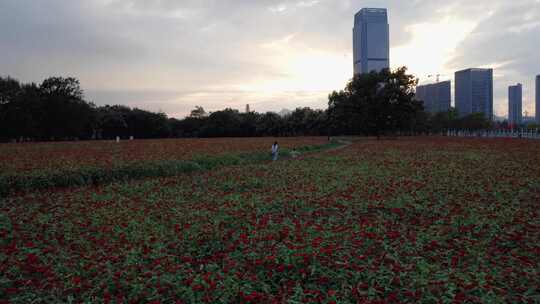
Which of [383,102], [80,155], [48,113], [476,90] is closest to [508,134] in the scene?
[383,102]

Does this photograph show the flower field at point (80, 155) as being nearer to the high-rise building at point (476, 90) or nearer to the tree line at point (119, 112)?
the tree line at point (119, 112)

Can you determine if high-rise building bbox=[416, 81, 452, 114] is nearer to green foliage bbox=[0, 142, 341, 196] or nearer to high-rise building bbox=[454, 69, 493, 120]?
high-rise building bbox=[454, 69, 493, 120]

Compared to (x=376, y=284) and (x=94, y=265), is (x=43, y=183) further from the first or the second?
(x=376, y=284)

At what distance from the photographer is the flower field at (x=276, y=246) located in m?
4.45

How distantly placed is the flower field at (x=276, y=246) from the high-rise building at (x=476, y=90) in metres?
197

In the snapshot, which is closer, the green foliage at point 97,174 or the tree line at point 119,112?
the green foliage at point 97,174

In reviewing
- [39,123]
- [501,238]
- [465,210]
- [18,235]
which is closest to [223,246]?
[18,235]

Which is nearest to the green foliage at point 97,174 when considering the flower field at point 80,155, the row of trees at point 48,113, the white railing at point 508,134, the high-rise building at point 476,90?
the flower field at point 80,155

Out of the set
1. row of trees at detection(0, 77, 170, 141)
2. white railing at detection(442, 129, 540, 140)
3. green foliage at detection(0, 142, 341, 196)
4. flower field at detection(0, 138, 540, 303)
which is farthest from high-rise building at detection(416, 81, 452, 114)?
flower field at detection(0, 138, 540, 303)

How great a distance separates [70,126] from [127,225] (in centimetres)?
6461

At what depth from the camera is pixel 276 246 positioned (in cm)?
605

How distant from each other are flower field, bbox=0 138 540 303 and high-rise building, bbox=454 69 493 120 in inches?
7763

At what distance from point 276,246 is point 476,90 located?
215m

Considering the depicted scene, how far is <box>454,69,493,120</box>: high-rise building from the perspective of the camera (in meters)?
181
